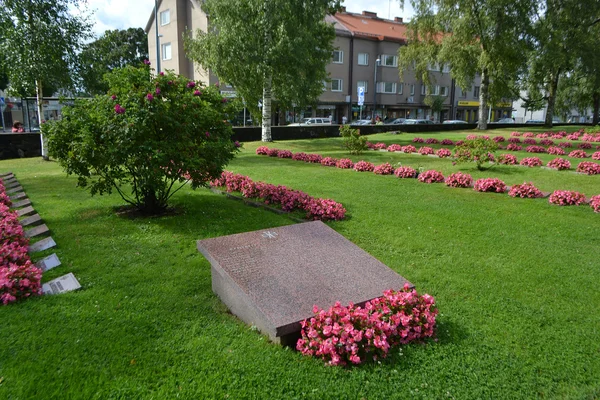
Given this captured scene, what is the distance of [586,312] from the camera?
427 centimetres

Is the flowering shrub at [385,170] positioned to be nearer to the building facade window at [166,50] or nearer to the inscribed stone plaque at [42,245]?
the inscribed stone plaque at [42,245]

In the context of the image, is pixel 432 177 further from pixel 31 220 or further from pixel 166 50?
pixel 166 50

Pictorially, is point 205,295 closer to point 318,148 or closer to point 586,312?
point 586,312

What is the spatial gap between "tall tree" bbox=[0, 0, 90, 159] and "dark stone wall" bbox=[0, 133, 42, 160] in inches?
129

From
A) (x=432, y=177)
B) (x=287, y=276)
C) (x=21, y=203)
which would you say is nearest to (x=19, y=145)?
(x=21, y=203)

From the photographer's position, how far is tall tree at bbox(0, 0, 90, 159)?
1432cm

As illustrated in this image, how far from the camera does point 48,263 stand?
5.36 metres

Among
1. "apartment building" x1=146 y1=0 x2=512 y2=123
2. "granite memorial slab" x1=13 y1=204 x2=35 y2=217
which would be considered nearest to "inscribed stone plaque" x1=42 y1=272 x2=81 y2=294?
"granite memorial slab" x1=13 y1=204 x2=35 y2=217

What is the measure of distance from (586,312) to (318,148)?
1650cm

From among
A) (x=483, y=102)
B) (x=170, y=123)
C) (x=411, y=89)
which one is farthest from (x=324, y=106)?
(x=170, y=123)

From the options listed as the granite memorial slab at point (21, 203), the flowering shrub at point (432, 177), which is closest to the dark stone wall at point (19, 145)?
the granite memorial slab at point (21, 203)

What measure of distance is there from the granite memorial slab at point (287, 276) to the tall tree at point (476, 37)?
25.3 metres

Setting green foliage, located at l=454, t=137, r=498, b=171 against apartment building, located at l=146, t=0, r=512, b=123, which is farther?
apartment building, located at l=146, t=0, r=512, b=123

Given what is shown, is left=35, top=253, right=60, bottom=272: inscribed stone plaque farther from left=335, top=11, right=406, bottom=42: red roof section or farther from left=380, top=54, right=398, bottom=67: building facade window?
left=380, top=54, right=398, bottom=67: building facade window
